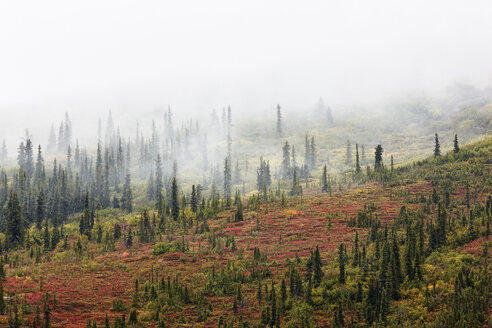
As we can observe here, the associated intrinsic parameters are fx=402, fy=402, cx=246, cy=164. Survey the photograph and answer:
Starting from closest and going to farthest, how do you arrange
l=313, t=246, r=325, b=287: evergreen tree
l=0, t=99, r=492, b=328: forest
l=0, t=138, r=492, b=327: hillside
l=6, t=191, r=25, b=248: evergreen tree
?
l=0, t=138, r=492, b=327: hillside, l=0, t=99, r=492, b=328: forest, l=313, t=246, r=325, b=287: evergreen tree, l=6, t=191, r=25, b=248: evergreen tree

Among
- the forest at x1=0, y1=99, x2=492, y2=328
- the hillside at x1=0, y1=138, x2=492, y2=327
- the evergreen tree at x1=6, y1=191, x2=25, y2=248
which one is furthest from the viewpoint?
the evergreen tree at x1=6, y1=191, x2=25, y2=248

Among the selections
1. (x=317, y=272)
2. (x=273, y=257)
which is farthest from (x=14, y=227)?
(x=317, y=272)

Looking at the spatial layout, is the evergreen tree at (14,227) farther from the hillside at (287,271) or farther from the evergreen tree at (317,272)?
the evergreen tree at (317,272)

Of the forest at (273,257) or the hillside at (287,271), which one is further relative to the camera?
the forest at (273,257)

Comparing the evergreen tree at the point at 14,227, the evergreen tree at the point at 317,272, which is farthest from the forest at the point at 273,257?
the evergreen tree at the point at 14,227

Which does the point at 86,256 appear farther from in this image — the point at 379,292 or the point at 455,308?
the point at 455,308

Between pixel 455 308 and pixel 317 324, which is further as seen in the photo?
pixel 317 324

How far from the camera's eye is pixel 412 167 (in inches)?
3056

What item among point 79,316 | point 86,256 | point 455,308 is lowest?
point 86,256

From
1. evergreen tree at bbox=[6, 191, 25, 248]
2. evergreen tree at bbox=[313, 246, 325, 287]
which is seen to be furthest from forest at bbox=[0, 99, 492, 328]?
evergreen tree at bbox=[6, 191, 25, 248]

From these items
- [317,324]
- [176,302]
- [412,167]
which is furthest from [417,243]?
[412,167]

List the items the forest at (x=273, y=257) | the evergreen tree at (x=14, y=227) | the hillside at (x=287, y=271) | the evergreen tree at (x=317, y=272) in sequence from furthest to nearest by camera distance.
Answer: the evergreen tree at (x=14, y=227), the evergreen tree at (x=317, y=272), the forest at (x=273, y=257), the hillside at (x=287, y=271)

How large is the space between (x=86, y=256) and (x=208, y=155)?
101621 millimetres

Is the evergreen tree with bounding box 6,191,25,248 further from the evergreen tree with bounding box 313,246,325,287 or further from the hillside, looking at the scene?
the evergreen tree with bounding box 313,246,325,287
